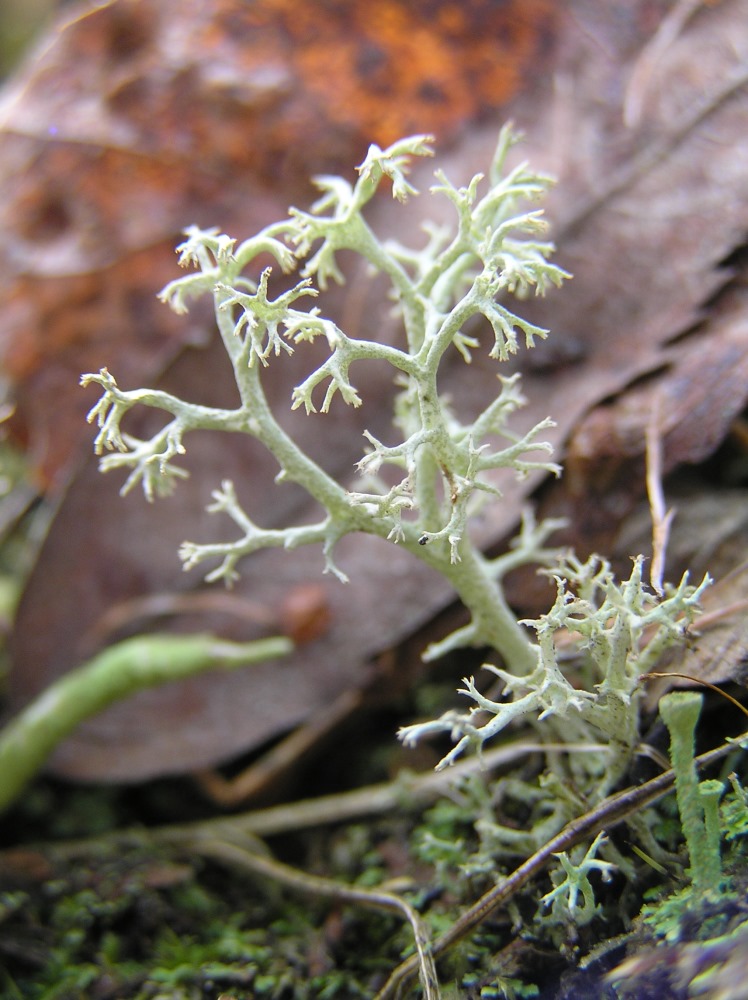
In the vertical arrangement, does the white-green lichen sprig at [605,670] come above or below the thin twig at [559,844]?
above

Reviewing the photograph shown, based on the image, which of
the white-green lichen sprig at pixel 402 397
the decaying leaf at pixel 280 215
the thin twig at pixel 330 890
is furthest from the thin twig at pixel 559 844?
the decaying leaf at pixel 280 215

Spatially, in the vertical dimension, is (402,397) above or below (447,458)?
above

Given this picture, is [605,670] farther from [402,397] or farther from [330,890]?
[330,890]

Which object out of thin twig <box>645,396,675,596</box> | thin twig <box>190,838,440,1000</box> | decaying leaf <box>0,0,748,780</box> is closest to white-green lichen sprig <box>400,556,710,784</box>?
thin twig <box>645,396,675,596</box>

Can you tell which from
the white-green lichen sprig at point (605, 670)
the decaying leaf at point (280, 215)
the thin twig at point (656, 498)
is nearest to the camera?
the white-green lichen sprig at point (605, 670)

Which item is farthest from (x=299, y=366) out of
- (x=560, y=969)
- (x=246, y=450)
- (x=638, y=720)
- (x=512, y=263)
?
(x=560, y=969)

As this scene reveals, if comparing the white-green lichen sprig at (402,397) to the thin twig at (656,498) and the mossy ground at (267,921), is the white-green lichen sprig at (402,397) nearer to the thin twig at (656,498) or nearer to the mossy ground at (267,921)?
the thin twig at (656,498)

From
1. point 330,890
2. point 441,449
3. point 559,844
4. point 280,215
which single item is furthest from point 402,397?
point 280,215
